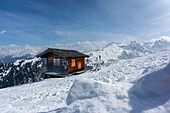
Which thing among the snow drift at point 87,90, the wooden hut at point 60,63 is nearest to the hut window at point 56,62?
the wooden hut at point 60,63

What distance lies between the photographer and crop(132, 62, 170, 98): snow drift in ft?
6.55

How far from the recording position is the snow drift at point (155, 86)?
6.55 ft

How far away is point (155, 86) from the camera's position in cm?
203

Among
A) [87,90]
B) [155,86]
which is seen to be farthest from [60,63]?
[155,86]

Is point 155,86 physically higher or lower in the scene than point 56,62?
lower

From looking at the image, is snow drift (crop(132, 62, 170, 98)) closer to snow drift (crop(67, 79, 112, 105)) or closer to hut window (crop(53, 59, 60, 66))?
snow drift (crop(67, 79, 112, 105))

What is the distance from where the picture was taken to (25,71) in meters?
65.9

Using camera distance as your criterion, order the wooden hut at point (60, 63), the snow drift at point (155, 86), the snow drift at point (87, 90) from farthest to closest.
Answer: the wooden hut at point (60, 63) → the snow drift at point (87, 90) → the snow drift at point (155, 86)

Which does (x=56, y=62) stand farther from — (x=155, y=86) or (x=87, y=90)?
(x=155, y=86)

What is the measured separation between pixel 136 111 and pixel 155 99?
24.3 inches

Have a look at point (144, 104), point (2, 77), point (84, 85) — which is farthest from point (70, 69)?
point (2, 77)

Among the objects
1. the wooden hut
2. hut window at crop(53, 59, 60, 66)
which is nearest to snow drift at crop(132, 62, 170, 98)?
the wooden hut

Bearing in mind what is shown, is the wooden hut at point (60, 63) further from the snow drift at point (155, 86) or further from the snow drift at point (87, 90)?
the snow drift at point (155, 86)

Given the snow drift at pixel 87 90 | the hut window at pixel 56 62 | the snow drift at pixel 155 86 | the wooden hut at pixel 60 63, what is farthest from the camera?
the hut window at pixel 56 62
